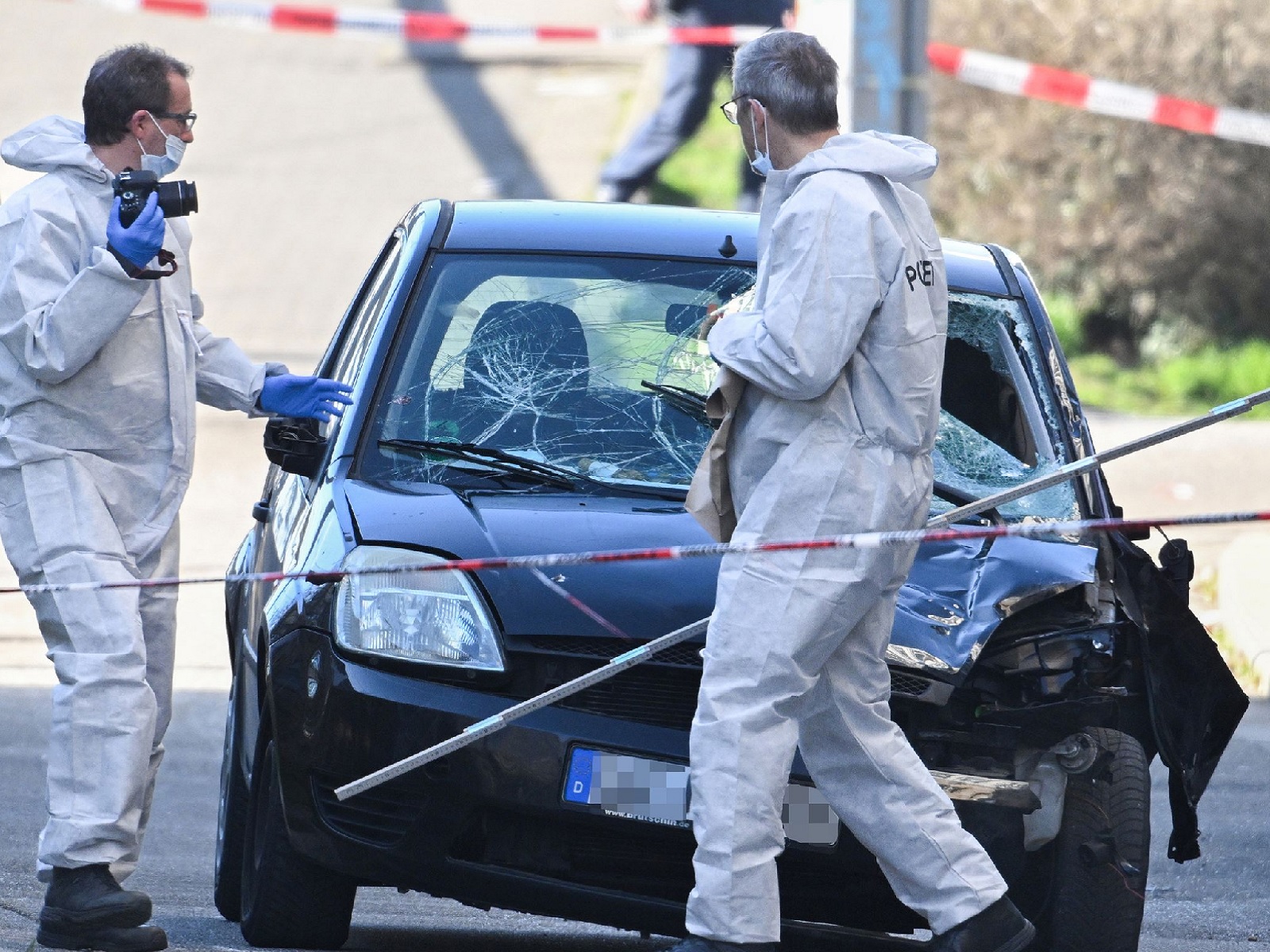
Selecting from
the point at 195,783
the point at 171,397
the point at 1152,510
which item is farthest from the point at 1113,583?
the point at 1152,510

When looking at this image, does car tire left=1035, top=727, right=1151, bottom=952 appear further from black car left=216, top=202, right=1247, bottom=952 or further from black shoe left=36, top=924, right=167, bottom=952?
black shoe left=36, top=924, right=167, bottom=952

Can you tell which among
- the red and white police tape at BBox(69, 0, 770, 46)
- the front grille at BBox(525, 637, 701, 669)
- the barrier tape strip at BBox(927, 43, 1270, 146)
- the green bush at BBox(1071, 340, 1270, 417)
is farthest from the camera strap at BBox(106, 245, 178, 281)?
the red and white police tape at BBox(69, 0, 770, 46)

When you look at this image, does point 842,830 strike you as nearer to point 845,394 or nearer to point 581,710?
point 581,710

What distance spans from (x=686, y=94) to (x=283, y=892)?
8829mm

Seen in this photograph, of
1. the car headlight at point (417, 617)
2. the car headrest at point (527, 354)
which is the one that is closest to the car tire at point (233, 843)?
the car headlight at point (417, 617)

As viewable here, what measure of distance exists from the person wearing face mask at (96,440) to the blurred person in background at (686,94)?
8.06 m

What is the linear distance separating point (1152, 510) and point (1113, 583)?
6117 mm

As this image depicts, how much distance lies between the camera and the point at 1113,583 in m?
4.52

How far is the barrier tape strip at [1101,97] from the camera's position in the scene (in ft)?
37.8

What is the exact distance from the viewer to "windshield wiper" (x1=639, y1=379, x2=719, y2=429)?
4922 mm

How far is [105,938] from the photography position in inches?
167

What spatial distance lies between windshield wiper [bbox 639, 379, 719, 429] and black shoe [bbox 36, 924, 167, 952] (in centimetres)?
161

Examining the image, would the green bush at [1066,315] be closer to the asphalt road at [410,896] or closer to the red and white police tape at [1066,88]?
the red and white police tape at [1066,88]

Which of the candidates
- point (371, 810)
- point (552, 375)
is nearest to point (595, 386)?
point (552, 375)
